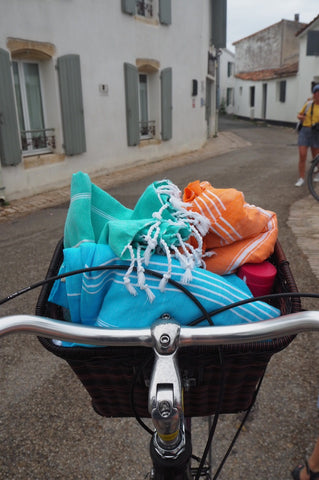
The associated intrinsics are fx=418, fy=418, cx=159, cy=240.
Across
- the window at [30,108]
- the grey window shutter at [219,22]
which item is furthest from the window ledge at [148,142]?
the grey window shutter at [219,22]

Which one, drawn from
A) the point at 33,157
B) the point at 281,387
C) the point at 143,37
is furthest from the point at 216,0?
the point at 281,387

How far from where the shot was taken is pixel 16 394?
8.21ft

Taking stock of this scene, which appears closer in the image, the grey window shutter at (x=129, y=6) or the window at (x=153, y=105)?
the grey window shutter at (x=129, y=6)

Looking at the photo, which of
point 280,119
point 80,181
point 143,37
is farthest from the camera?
point 280,119

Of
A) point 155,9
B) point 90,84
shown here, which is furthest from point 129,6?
point 90,84

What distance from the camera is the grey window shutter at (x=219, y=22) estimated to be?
1528cm

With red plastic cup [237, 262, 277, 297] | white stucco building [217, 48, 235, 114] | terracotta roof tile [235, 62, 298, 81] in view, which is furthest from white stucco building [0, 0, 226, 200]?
white stucco building [217, 48, 235, 114]

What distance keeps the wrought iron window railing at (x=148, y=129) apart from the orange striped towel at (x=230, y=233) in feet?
34.8

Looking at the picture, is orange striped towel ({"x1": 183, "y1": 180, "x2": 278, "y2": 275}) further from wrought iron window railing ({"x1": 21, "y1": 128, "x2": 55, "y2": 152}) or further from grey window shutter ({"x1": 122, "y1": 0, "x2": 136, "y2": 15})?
grey window shutter ({"x1": 122, "y1": 0, "x2": 136, "y2": 15})

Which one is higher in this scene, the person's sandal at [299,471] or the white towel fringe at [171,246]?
the white towel fringe at [171,246]

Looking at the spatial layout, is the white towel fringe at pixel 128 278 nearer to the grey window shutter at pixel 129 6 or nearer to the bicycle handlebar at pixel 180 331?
the bicycle handlebar at pixel 180 331

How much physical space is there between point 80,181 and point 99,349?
0.52 m

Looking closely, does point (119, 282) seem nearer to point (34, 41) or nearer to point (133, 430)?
point (133, 430)

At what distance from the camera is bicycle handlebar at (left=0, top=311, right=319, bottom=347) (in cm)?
84
